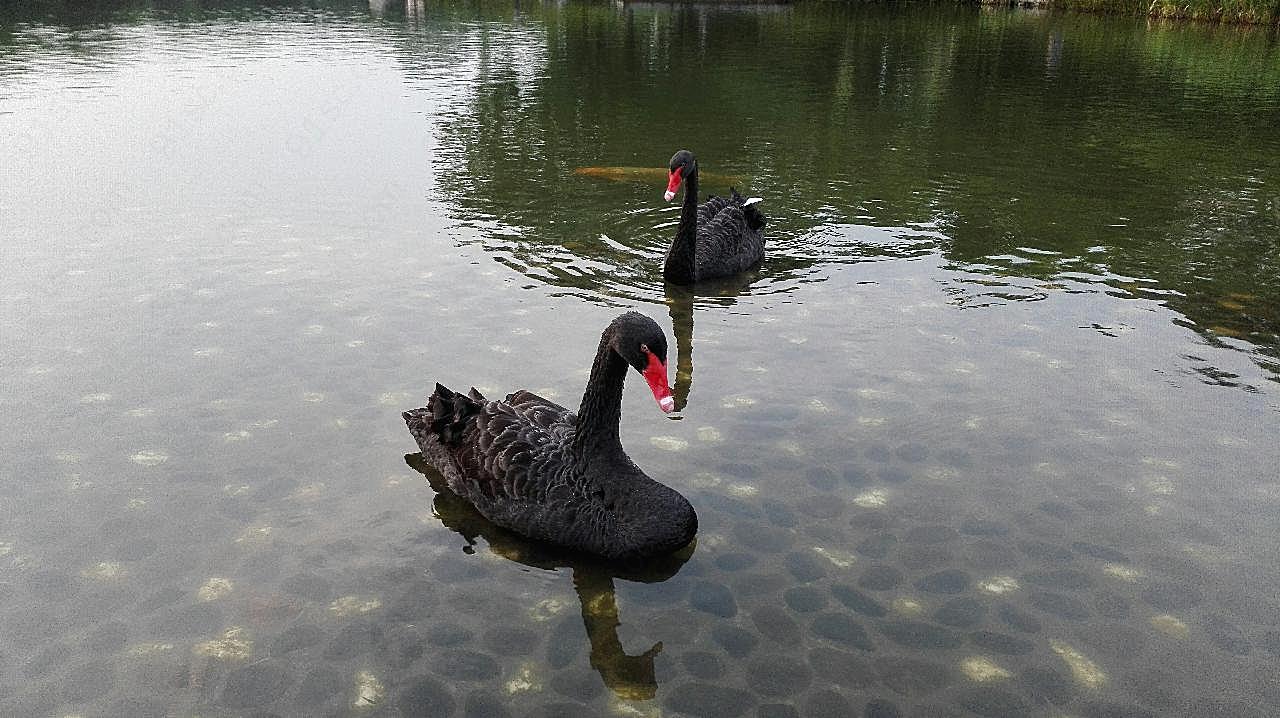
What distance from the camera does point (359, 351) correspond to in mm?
7906

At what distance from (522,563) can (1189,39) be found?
32323mm

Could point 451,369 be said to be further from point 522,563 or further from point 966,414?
point 966,414

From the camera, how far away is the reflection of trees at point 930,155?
1020cm

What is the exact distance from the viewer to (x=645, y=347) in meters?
4.98

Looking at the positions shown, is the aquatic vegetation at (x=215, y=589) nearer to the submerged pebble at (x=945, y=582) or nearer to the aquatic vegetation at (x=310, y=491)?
the aquatic vegetation at (x=310, y=491)

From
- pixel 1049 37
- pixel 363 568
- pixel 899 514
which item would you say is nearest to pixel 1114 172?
pixel 899 514

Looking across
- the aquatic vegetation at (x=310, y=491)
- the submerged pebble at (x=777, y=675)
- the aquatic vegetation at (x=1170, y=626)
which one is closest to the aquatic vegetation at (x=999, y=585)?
the aquatic vegetation at (x=1170, y=626)

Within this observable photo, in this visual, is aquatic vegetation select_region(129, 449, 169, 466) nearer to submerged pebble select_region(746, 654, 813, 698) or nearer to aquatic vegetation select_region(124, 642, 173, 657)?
aquatic vegetation select_region(124, 642, 173, 657)

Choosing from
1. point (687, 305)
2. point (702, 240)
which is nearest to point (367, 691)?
point (687, 305)

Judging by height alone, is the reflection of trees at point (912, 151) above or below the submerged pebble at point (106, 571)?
above

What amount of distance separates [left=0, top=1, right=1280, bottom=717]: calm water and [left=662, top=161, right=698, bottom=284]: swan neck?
1.06 feet

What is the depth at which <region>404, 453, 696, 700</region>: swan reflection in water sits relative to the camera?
4.54m

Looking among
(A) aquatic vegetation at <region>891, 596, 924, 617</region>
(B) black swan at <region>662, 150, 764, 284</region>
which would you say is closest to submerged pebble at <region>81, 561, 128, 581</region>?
(A) aquatic vegetation at <region>891, 596, 924, 617</region>

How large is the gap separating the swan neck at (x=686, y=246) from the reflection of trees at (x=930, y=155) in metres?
0.27
